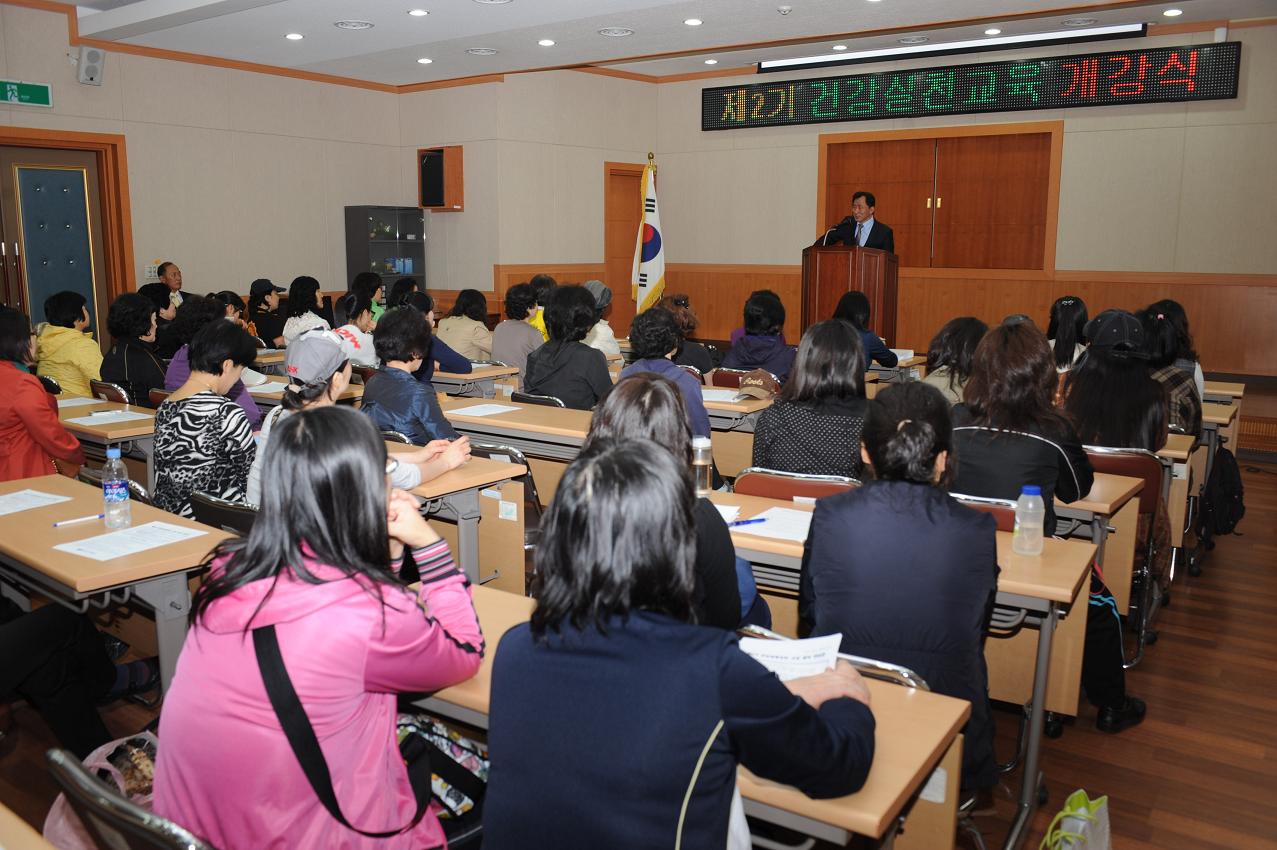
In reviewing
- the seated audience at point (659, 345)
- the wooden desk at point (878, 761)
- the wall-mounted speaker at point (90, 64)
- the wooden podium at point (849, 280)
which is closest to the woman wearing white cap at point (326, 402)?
the seated audience at point (659, 345)

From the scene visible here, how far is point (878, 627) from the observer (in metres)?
2.24

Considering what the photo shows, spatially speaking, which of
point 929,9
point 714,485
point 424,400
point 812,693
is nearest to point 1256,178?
point 929,9

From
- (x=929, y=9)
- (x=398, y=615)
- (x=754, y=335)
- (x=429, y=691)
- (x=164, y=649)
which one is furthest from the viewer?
(x=929, y=9)

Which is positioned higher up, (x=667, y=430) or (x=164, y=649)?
(x=667, y=430)

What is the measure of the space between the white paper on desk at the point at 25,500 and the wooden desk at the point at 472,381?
126 inches

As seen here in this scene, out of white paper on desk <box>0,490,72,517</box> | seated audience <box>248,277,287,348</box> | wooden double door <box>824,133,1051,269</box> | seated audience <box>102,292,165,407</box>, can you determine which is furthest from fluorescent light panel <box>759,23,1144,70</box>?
white paper on desk <box>0,490,72,517</box>

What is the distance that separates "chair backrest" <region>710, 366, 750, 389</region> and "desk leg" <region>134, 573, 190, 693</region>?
374 cm

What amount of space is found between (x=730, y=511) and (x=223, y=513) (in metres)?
1.61

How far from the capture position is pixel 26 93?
8.62 m

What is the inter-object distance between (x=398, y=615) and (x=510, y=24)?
746 cm

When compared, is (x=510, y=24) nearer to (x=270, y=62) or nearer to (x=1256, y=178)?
(x=270, y=62)

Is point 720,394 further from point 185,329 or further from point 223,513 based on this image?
point 185,329

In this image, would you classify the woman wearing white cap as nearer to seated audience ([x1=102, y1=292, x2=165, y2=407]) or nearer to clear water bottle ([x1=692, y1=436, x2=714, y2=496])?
clear water bottle ([x1=692, y1=436, x2=714, y2=496])

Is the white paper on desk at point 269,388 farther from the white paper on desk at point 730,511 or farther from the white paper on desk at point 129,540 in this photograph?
the white paper on desk at point 730,511
